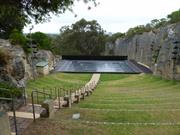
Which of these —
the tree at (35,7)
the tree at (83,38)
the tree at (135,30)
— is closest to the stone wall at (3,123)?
the tree at (35,7)

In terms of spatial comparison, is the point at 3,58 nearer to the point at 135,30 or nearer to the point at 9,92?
the point at 9,92

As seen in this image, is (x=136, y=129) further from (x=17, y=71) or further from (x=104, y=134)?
(x=17, y=71)

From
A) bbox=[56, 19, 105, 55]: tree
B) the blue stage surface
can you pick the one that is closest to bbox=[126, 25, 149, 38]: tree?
bbox=[56, 19, 105, 55]: tree

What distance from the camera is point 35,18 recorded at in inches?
428

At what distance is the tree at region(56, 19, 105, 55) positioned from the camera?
A: 6881 centimetres

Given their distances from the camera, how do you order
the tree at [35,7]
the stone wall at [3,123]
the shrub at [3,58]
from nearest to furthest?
the stone wall at [3,123], the tree at [35,7], the shrub at [3,58]

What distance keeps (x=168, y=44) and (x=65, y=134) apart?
800 inches

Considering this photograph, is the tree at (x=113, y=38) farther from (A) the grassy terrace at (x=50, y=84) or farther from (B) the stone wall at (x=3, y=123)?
(B) the stone wall at (x=3, y=123)

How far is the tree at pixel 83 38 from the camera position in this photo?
68.8 m

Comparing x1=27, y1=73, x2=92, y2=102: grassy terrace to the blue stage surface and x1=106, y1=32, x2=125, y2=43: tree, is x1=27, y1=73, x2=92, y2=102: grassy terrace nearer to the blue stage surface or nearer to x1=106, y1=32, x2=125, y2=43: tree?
the blue stage surface

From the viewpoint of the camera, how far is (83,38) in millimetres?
69125

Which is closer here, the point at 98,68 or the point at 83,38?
the point at 98,68

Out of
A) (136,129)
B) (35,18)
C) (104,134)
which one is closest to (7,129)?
(104,134)

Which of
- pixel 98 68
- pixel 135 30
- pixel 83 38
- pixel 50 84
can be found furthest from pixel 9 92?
pixel 83 38
